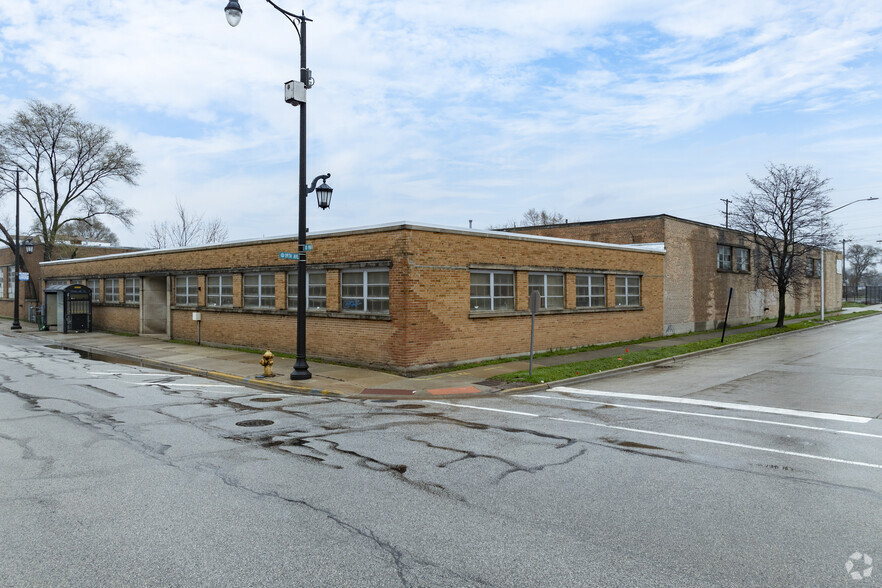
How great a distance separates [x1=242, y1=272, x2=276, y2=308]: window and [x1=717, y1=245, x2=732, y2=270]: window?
25.5m

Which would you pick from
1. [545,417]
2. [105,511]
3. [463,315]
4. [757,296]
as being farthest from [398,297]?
[757,296]

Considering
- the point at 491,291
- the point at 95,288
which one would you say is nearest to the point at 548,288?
the point at 491,291

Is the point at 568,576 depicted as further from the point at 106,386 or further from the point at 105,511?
the point at 106,386

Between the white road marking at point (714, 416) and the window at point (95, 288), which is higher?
the window at point (95, 288)

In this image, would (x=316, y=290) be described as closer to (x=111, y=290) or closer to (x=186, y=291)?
(x=186, y=291)

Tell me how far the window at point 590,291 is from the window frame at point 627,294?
1.28 metres

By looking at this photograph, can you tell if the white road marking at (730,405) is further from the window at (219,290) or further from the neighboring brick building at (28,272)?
the neighboring brick building at (28,272)

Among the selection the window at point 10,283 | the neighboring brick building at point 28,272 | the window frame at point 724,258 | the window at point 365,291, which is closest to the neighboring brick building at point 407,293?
the window at point 365,291

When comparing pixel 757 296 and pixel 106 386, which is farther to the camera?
pixel 757 296

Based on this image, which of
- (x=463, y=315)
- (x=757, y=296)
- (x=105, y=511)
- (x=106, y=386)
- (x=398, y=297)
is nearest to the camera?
(x=105, y=511)

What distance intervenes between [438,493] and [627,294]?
68.3 feet

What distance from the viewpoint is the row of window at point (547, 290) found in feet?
59.6

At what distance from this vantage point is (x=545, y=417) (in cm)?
1054

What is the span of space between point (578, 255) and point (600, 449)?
1468 cm
